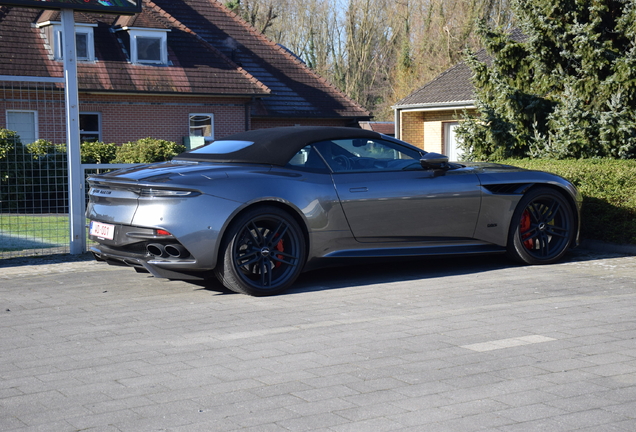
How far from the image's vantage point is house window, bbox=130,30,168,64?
2612 cm

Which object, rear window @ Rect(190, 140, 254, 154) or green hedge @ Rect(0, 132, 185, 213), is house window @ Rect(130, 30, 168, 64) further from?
rear window @ Rect(190, 140, 254, 154)

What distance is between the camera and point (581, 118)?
428 inches

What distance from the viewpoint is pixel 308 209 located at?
691 cm

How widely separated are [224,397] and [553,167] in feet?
23.5

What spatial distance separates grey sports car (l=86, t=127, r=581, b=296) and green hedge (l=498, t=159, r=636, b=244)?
1.13 meters

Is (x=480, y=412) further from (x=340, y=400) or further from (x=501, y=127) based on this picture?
(x=501, y=127)

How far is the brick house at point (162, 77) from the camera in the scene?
2462cm

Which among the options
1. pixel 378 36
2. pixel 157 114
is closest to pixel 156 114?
pixel 157 114

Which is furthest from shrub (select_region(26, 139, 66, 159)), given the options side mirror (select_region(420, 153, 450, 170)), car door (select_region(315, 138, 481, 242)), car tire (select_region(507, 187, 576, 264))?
car tire (select_region(507, 187, 576, 264))

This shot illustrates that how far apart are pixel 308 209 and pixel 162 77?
2059 cm

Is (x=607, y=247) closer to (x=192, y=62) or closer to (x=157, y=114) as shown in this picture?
(x=157, y=114)

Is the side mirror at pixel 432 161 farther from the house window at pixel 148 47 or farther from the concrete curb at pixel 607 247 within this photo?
the house window at pixel 148 47

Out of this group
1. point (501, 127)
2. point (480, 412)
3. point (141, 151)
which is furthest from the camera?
point (141, 151)

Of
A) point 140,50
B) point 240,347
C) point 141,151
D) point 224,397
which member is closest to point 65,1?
point 240,347
